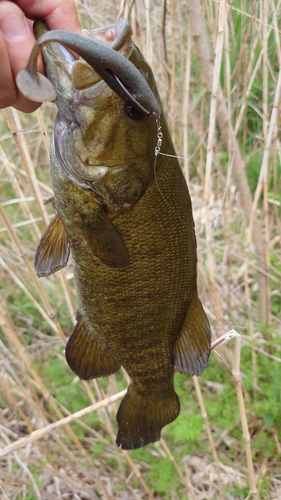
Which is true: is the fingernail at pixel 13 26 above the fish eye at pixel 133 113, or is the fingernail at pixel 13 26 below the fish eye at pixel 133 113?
above

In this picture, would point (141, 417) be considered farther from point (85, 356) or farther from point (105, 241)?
point (105, 241)

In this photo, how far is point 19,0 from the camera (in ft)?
2.61

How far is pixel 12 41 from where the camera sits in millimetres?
771

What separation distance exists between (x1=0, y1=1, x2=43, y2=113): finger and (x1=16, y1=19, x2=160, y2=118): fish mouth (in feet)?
0.47

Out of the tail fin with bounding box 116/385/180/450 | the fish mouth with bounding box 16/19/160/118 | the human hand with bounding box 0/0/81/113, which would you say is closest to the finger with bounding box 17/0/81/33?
the human hand with bounding box 0/0/81/113

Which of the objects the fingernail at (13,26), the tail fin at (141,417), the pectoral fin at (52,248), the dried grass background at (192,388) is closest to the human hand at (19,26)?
the fingernail at (13,26)

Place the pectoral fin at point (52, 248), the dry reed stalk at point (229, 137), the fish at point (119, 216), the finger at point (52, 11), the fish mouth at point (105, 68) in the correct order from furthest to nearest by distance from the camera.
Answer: the dry reed stalk at point (229, 137), the pectoral fin at point (52, 248), the finger at point (52, 11), the fish at point (119, 216), the fish mouth at point (105, 68)

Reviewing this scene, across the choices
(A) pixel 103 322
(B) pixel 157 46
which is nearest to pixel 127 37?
(A) pixel 103 322

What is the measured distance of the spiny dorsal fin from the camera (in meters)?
0.69

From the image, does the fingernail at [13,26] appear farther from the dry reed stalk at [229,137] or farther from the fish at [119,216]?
the dry reed stalk at [229,137]

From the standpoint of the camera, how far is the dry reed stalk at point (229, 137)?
130 centimetres

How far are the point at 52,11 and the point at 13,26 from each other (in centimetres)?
9

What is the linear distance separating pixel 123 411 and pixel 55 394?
1.00m

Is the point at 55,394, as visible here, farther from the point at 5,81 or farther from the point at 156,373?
the point at 5,81
